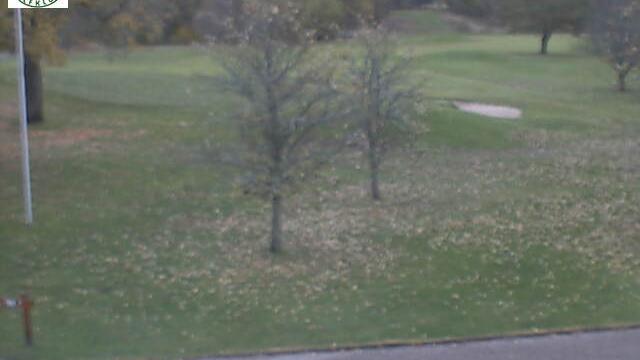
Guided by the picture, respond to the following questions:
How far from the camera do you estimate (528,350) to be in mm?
12898

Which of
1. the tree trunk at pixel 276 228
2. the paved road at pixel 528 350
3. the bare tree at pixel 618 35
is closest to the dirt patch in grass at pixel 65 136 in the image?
the tree trunk at pixel 276 228

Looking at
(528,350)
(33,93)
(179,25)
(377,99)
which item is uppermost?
(179,25)

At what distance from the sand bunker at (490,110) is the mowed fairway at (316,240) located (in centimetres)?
101

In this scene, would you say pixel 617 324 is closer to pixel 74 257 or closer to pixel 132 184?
pixel 74 257

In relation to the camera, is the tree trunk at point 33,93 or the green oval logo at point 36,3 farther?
the tree trunk at point 33,93

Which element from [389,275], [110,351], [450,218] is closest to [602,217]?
[450,218]

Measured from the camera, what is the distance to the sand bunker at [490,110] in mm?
33419

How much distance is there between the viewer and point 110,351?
44.5 ft

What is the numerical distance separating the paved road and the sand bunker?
20.0m

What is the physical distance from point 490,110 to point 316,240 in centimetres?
1658

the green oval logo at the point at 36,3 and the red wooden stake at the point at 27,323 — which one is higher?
the green oval logo at the point at 36,3

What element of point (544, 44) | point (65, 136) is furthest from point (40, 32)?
point (544, 44)

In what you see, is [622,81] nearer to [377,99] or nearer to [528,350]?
[377,99]

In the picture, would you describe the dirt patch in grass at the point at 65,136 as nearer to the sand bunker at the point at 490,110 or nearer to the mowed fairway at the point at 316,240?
the mowed fairway at the point at 316,240
